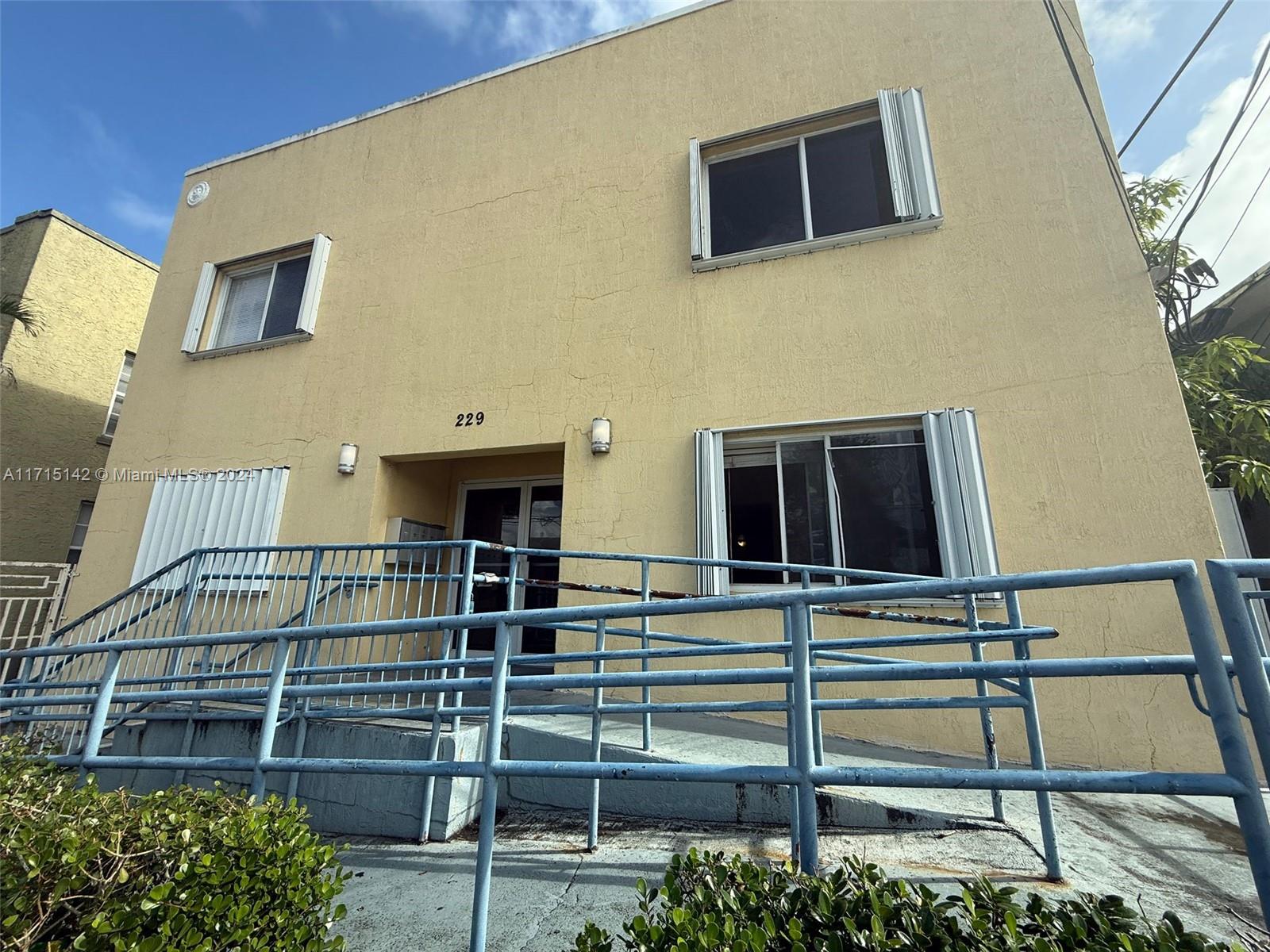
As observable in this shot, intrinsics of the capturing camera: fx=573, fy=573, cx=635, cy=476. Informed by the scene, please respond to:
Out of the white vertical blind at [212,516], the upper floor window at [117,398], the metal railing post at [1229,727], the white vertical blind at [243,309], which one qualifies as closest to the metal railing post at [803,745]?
the metal railing post at [1229,727]

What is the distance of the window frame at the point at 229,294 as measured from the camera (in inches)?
300

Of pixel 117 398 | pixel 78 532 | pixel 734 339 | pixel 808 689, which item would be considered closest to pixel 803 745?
pixel 808 689

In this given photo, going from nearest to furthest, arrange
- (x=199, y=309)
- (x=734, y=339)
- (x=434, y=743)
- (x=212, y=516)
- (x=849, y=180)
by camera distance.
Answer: (x=434, y=743)
(x=734, y=339)
(x=849, y=180)
(x=212, y=516)
(x=199, y=309)

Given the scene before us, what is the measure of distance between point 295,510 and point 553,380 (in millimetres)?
3380

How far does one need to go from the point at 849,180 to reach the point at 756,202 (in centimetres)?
91

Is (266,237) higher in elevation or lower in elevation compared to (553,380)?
higher

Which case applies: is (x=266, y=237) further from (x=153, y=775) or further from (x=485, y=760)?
(x=485, y=760)

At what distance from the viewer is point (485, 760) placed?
6.33 ft

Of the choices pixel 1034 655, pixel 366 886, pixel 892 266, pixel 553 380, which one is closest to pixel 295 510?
pixel 553 380

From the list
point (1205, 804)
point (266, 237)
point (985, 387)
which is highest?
point (266, 237)

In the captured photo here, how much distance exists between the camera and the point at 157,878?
1.58 metres

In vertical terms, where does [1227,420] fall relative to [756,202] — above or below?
below

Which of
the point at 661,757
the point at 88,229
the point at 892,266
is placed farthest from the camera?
the point at 88,229

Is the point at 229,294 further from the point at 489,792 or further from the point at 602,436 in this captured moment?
the point at 489,792
